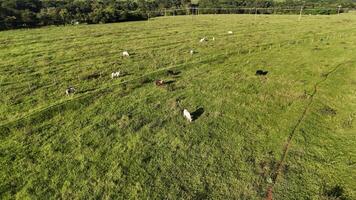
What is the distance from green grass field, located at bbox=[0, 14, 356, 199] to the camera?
10.4m

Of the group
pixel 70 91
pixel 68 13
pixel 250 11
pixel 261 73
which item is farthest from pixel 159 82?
pixel 250 11

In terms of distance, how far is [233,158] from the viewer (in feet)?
39.0

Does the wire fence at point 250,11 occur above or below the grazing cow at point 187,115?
above

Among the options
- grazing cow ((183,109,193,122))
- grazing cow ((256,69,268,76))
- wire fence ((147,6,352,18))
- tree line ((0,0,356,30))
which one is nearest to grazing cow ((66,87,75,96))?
grazing cow ((183,109,193,122))

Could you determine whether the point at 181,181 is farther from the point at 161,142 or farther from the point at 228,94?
the point at 228,94

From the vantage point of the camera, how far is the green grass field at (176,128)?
10.4 m

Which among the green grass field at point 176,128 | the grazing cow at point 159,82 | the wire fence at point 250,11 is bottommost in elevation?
the green grass field at point 176,128

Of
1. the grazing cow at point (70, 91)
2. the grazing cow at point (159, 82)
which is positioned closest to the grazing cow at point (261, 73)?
the grazing cow at point (159, 82)

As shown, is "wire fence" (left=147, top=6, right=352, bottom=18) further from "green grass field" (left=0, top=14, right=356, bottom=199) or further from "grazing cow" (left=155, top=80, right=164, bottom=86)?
"grazing cow" (left=155, top=80, right=164, bottom=86)

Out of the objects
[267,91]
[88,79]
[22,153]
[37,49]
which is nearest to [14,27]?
[37,49]

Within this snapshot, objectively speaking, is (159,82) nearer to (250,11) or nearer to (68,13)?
(68,13)

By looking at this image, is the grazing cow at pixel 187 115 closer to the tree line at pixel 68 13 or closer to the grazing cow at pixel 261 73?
the grazing cow at pixel 261 73

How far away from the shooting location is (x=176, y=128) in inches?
555

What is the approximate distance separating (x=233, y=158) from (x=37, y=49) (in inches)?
1098
